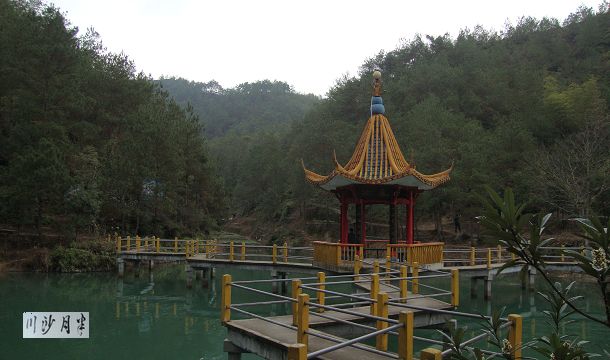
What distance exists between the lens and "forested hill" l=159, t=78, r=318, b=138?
10569 centimetres

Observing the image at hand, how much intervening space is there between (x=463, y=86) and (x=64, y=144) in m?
35.9

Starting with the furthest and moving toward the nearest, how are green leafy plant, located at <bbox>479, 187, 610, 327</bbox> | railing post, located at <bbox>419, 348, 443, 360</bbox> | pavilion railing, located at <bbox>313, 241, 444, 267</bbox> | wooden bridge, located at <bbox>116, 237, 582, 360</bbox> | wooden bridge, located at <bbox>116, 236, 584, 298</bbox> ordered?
wooden bridge, located at <bbox>116, 236, 584, 298</bbox> < pavilion railing, located at <bbox>313, 241, 444, 267</bbox> < wooden bridge, located at <bbox>116, 237, 582, 360</bbox> < railing post, located at <bbox>419, 348, 443, 360</bbox> < green leafy plant, located at <bbox>479, 187, 610, 327</bbox>

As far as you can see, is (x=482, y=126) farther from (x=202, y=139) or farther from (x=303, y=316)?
(x=303, y=316)

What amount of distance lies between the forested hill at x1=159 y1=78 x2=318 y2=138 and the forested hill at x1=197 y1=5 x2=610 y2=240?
126 ft

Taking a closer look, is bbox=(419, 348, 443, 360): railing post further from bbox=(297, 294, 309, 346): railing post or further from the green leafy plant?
bbox=(297, 294, 309, 346): railing post

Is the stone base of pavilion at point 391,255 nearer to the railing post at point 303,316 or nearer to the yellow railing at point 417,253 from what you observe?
the yellow railing at point 417,253

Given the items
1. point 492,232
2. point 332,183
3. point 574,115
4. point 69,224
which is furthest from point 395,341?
point 574,115

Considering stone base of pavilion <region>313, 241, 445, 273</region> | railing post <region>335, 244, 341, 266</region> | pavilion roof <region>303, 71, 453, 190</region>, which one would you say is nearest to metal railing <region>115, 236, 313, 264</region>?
stone base of pavilion <region>313, 241, 445, 273</region>

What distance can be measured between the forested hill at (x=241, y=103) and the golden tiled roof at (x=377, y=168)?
74.3m

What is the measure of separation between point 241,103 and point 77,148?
9172cm

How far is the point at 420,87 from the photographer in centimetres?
5069

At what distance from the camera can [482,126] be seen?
40250 mm
